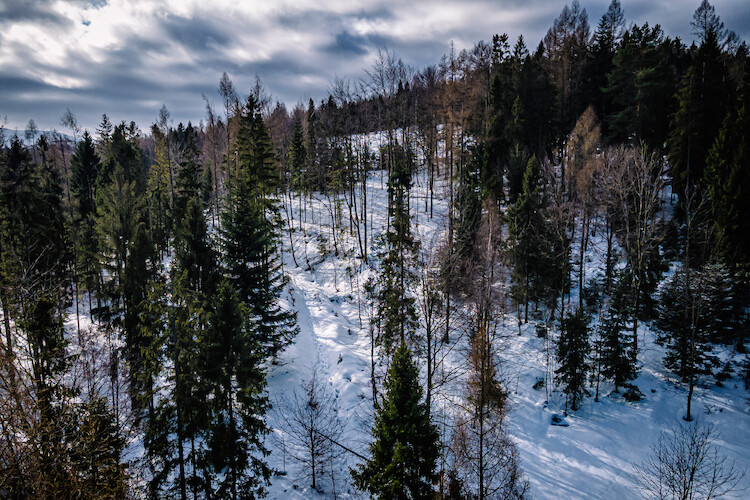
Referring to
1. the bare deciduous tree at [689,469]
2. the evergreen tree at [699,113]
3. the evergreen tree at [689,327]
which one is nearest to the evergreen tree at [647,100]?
the evergreen tree at [699,113]

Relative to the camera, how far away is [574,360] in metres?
22.0

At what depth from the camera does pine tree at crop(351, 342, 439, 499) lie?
43.2 feet

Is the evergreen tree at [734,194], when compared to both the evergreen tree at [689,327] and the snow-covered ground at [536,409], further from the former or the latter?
the snow-covered ground at [536,409]

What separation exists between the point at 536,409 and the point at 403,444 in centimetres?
1305

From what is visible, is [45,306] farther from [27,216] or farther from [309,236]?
[309,236]

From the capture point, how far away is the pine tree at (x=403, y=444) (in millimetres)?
13172

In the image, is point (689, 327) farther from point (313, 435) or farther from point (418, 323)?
point (313, 435)

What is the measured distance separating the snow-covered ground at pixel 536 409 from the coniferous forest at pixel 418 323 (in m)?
0.13

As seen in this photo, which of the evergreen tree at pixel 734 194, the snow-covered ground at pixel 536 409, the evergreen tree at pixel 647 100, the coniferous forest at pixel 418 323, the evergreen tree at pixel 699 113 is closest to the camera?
the coniferous forest at pixel 418 323

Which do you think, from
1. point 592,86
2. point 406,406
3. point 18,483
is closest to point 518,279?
point 406,406

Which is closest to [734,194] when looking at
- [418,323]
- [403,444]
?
[418,323]

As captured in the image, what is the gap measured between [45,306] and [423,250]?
24941 millimetres

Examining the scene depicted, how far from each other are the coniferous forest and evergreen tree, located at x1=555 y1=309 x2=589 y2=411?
0.15 metres

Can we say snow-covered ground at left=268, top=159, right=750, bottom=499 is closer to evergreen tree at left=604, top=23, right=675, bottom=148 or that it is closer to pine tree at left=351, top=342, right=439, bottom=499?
pine tree at left=351, top=342, right=439, bottom=499
